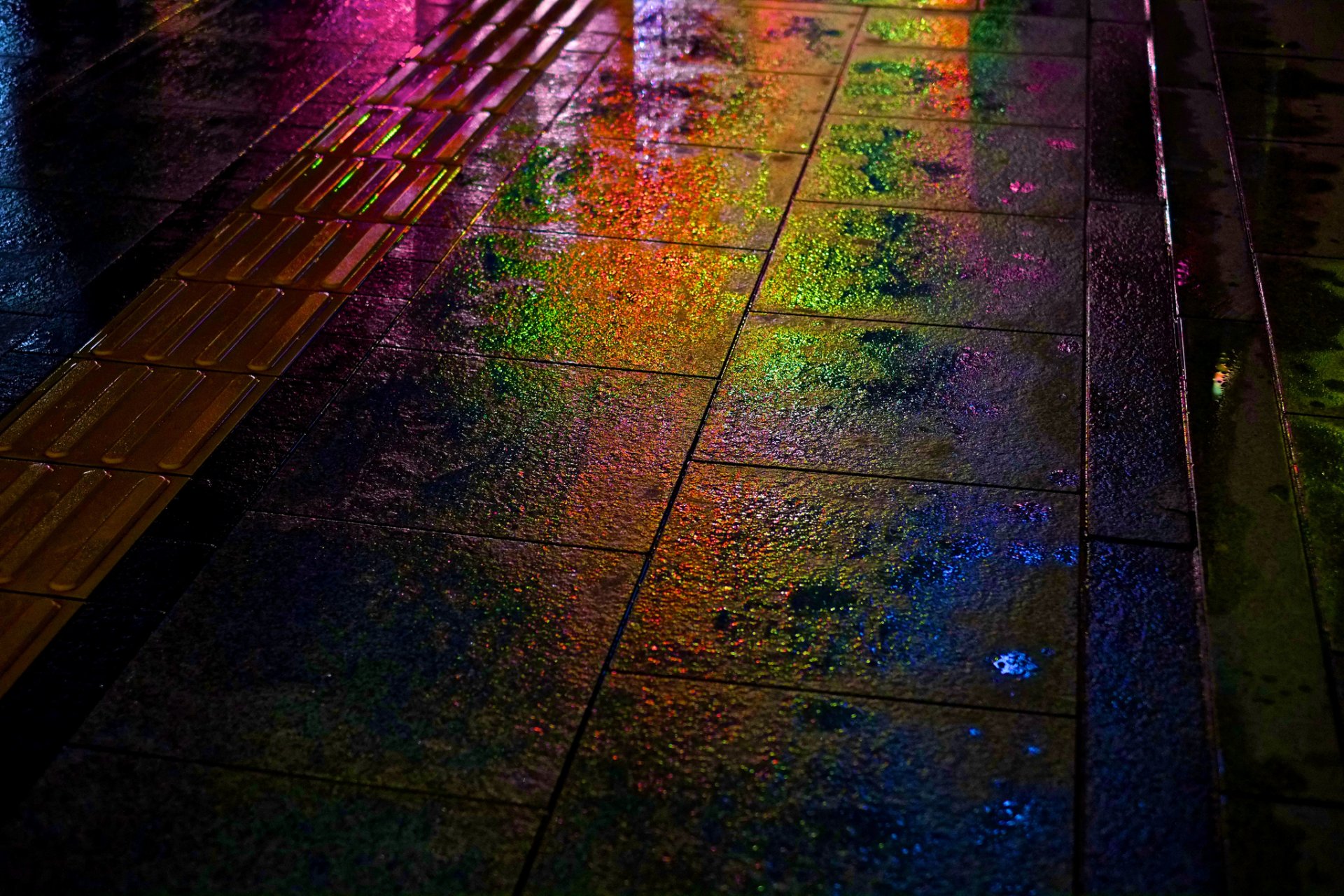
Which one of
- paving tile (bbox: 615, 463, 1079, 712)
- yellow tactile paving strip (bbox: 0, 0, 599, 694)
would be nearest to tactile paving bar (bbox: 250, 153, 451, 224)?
yellow tactile paving strip (bbox: 0, 0, 599, 694)

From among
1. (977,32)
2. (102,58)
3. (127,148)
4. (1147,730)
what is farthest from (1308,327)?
(102,58)

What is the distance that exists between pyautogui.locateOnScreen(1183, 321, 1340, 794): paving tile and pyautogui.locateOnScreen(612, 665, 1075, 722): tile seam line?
1.43 feet

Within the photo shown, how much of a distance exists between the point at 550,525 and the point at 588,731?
2.67 ft

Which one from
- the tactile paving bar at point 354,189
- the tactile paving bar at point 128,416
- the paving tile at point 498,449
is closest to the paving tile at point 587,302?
the paving tile at point 498,449

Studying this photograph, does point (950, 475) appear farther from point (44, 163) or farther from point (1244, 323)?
point (44, 163)

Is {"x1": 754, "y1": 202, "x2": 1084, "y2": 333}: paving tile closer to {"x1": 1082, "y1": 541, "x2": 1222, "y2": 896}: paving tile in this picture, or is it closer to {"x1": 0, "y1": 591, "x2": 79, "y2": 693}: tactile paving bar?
{"x1": 1082, "y1": 541, "x2": 1222, "y2": 896}: paving tile

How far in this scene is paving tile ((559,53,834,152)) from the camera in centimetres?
598

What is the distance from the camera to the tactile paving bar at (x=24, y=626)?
3104mm

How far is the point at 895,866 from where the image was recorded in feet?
8.38

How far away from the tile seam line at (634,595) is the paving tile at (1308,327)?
1940mm

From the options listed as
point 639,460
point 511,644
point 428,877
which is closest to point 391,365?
point 639,460

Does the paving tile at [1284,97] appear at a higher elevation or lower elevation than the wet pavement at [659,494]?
higher

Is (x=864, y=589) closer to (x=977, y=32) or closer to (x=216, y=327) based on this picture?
(x=216, y=327)

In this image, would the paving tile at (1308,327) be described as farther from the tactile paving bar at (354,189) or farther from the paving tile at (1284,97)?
the tactile paving bar at (354,189)
